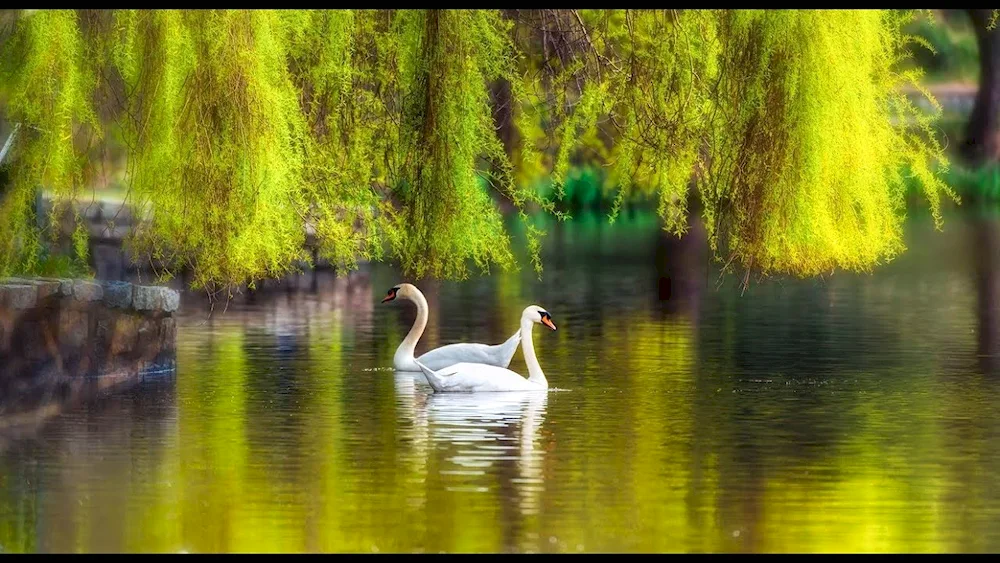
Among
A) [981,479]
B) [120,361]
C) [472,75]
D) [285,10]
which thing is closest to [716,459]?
[981,479]

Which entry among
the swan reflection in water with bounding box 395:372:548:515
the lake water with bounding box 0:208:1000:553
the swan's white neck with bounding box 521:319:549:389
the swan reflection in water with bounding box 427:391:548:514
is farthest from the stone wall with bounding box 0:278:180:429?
the swan's white neck with bounding box 521:319:549:389

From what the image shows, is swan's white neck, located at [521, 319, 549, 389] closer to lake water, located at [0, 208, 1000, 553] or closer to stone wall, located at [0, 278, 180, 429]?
lake water, located at [0, 208, 1000, 553]

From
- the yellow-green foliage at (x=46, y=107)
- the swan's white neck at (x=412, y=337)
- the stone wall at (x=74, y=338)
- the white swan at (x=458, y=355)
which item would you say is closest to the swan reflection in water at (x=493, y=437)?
the white swan at (x=458, y=355)

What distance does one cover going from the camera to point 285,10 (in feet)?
40.1

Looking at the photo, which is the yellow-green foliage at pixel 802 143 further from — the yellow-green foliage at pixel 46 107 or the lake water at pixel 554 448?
the yellow-green foliage at pixel 46 107

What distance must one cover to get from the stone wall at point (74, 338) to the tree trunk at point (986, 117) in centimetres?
4140

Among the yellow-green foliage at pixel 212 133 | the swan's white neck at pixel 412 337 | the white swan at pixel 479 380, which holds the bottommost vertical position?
the white swan at pixel 479 380

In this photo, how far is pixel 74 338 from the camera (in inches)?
607

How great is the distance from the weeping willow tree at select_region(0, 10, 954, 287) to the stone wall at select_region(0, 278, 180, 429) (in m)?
1.38

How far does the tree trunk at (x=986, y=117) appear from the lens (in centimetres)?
5481

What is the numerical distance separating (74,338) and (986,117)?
43.8m

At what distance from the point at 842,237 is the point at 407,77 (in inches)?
102

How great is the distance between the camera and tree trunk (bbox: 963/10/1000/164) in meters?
54.8

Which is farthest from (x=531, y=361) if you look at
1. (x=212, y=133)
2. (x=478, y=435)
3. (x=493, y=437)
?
(x=212, y=133)
